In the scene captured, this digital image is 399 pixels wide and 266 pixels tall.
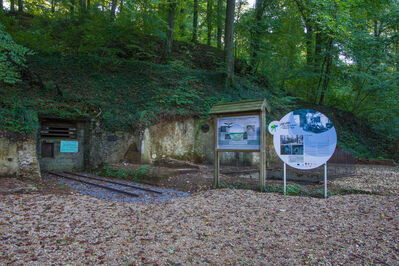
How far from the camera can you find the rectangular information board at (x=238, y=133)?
6.79 metres

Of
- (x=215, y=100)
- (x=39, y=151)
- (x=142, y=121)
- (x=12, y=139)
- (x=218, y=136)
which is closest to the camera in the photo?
(x=218, y=136)

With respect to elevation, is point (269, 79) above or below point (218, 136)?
above

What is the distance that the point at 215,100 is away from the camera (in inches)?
568

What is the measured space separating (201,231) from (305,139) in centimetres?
367

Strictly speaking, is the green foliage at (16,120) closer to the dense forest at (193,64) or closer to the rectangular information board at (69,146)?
the dense forest at (193,64)

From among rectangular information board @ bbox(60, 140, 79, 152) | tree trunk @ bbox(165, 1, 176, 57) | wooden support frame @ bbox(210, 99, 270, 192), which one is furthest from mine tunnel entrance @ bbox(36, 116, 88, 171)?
tree trunk @ bbox(165, 1, 176, 57)

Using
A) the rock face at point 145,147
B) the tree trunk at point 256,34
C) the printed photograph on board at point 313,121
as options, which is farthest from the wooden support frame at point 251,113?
the tree trunk at point 256,34

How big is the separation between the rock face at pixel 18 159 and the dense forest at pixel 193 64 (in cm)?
52

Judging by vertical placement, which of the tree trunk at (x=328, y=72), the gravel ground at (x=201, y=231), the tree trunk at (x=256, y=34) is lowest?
the gravel ground at (x=201, y=231)

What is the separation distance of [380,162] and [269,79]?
8749 mm

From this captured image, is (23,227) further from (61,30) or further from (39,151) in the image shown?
(61,30)

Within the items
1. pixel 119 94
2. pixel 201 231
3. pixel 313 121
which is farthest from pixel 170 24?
pixel 201 231

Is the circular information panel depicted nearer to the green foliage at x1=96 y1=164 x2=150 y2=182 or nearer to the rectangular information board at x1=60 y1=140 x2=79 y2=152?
the green foliage at x1=96 y1=164 x2=150 y2=182

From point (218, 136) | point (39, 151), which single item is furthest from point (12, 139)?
point (218, 136)
